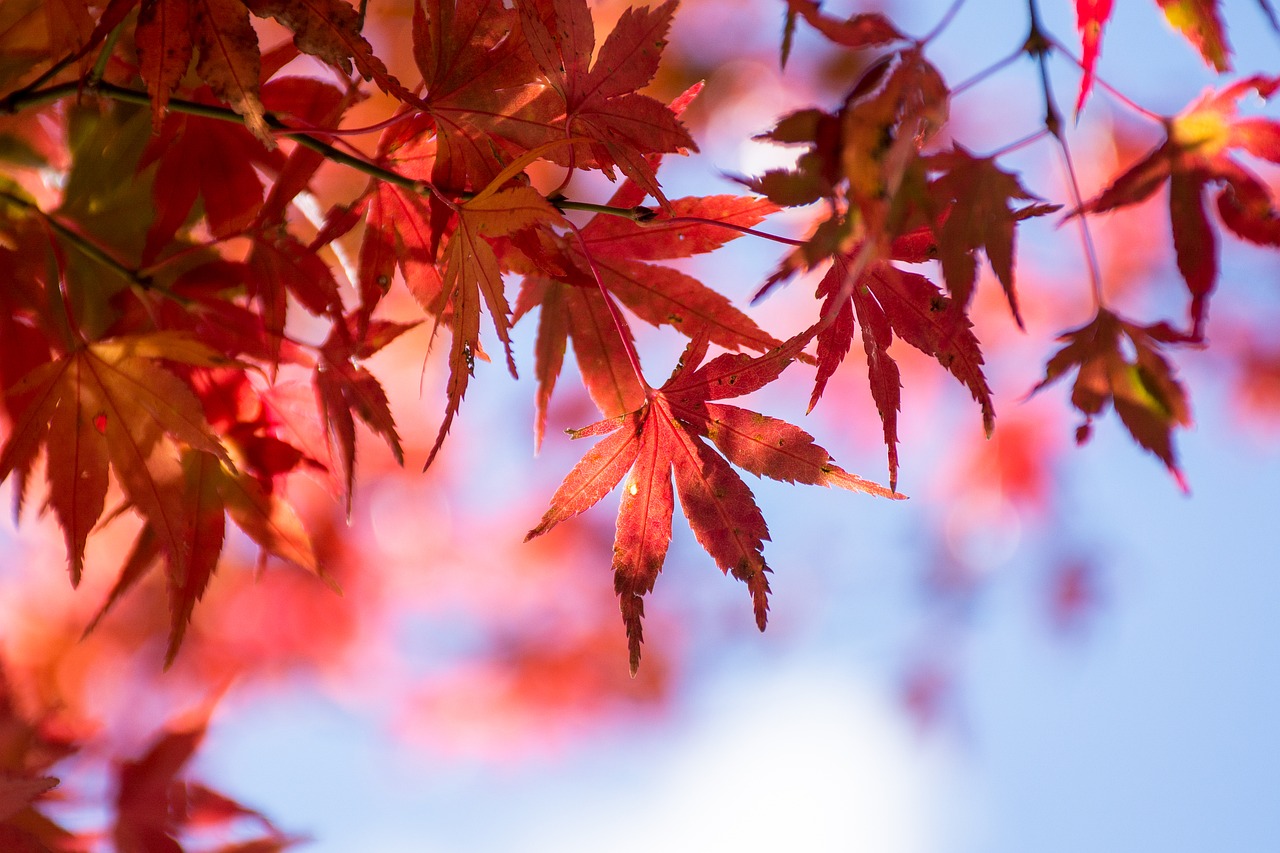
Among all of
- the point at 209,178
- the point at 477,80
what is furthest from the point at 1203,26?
the point at 209,178

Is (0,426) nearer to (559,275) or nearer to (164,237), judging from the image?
(164,237)

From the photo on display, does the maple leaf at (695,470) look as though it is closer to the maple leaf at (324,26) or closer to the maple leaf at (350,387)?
the maple leaf at (350,387)

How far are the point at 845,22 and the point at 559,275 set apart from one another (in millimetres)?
273

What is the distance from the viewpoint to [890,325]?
2.36ft

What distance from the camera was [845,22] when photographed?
533mm

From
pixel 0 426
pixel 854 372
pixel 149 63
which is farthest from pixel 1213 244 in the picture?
pixel 854 372

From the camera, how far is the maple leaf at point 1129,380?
55 cm

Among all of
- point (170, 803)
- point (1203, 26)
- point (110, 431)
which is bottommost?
point (170, 803)

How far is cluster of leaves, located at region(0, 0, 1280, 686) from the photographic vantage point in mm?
547

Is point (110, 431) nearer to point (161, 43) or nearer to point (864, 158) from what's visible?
point (161, 43)

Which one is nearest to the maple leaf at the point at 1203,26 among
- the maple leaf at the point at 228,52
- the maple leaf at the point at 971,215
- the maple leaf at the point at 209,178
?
the maple leaf at the point at 971,215

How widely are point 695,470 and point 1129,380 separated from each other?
0.32 metres

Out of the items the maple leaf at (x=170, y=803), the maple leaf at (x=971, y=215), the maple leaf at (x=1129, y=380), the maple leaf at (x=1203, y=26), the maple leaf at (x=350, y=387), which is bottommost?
the maple leaf at (x=170, y=803)

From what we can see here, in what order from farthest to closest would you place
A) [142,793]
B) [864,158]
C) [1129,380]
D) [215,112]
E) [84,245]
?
1. [142,793]
2. [84,245]
3. [215,112]
4. [1129,380]
5. [864,158]
